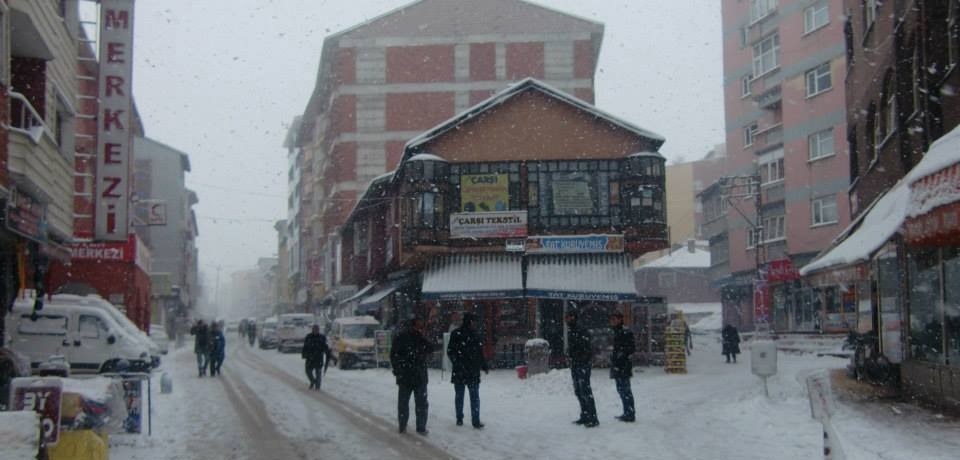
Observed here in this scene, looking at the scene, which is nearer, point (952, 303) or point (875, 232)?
point (952, 303)

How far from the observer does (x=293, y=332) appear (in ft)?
165

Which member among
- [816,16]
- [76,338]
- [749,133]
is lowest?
[76,338]

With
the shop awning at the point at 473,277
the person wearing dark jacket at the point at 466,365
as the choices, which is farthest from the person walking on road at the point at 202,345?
the person wearing dark jacket at the point at 466,365

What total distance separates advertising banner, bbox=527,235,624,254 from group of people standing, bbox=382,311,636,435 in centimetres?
1682

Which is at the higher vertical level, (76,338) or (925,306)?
(925,306)

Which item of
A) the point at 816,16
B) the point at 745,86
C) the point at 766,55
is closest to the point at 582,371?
the point at 816,16

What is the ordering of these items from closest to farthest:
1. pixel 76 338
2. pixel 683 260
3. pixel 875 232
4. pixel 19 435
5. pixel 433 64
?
1. pixel 19 435
2. pixel 875 232
3. pixel 76 338
4. pixel 433 64
5. pixel 683 260

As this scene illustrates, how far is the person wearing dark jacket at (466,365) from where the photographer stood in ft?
46.2

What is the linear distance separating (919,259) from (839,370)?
32.1 feet

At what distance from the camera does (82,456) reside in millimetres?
9289

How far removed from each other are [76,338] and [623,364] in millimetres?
14830

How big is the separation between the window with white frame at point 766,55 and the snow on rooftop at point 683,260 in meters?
28.3

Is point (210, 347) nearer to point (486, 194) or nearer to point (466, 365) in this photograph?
point (486, 194)

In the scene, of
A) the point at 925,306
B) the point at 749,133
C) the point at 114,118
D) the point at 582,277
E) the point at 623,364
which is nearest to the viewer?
the point at 623,364
